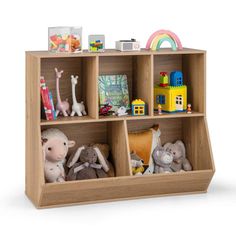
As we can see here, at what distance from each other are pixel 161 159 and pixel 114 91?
2.00 feet

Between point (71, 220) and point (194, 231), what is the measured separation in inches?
31.5

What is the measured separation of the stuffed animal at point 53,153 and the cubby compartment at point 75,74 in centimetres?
14

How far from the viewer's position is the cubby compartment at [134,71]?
588 centimetres

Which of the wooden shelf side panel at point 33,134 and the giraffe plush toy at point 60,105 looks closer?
the wooden shelf side panel at point 33,134

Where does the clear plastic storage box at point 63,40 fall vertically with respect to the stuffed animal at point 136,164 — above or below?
above

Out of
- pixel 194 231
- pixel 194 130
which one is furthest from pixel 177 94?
pixel 194 231

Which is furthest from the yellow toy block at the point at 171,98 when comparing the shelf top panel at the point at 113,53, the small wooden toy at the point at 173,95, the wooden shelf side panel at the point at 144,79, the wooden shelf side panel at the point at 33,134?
the wooden shelf side panel at the point at 33,134

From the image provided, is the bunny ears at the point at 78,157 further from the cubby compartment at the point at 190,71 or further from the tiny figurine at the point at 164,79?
the tiny figurine at the point at 164,79

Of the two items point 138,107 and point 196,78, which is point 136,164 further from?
point 196,78

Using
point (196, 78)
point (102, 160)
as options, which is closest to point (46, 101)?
point (102, 160)

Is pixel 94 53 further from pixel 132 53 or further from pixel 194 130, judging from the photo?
pixel 194 130

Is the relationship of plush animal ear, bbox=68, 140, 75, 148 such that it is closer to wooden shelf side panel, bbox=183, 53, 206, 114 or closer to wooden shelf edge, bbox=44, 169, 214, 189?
wooden shelf edge, bbox=44, 169, 214, 189

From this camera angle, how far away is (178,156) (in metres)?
6.22
